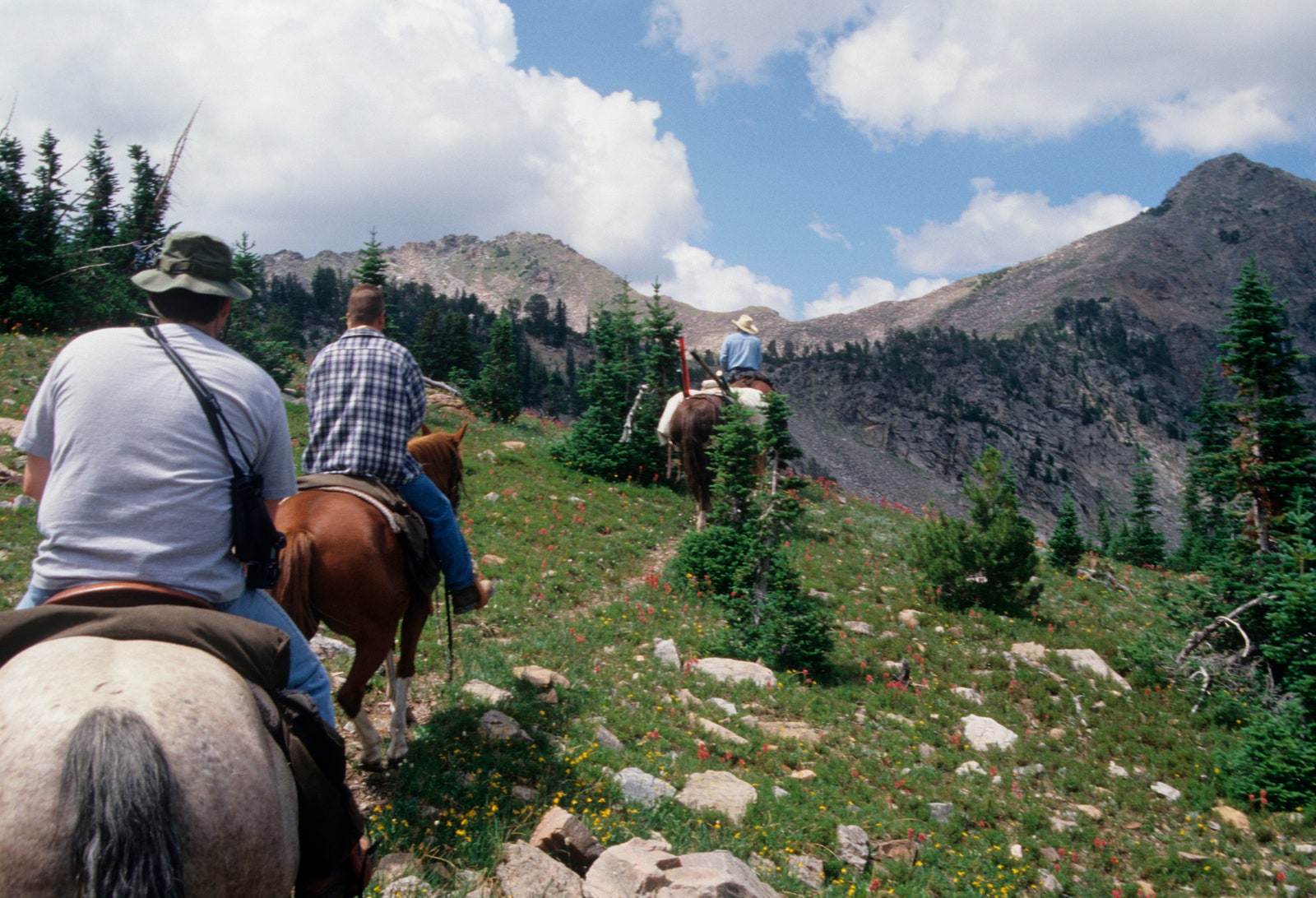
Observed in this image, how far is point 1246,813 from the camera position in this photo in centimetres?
757

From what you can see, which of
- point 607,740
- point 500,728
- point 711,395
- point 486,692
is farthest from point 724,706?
point 711,395

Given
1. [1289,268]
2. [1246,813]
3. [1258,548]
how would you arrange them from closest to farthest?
1. [1246,813]
2. [1258,548]
3. [1289,268]

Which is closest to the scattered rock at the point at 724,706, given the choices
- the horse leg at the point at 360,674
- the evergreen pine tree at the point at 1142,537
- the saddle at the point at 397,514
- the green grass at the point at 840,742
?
the green grass at the point at 840,742

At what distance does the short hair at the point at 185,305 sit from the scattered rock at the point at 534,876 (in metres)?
3.39

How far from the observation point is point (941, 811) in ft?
23.0

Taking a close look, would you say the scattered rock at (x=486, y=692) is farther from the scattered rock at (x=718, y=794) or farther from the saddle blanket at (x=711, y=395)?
the saddle blanket at (x=711, y=395)

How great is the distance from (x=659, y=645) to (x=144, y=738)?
25.9ft

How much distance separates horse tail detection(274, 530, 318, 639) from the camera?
4434 millimetres

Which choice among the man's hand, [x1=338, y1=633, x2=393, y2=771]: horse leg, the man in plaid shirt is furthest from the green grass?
the man's hand

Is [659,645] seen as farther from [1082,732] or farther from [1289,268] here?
[1289,268]

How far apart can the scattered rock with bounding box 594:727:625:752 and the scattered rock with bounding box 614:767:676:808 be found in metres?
0.48

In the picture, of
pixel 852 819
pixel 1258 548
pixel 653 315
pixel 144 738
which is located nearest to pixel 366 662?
pixel 144 738

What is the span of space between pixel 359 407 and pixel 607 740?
12.3ft

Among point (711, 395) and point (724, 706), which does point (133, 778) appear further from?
point (711, 395)
